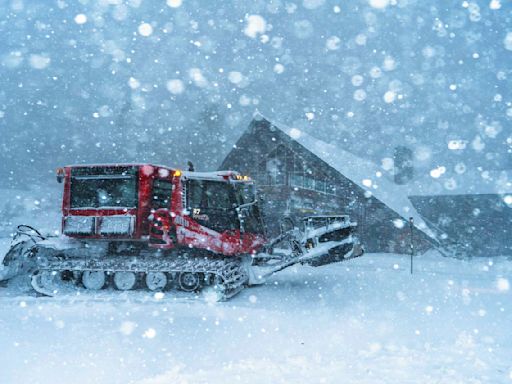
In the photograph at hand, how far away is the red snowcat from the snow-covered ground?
637 mm

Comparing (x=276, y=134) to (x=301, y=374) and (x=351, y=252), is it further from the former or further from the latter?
(x=301, y=374)

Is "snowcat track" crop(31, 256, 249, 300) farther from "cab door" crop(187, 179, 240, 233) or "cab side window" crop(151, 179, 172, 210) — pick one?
"cab side window" crop(151, 179, 172, 210)

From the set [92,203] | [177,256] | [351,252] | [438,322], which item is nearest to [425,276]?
[351,252]

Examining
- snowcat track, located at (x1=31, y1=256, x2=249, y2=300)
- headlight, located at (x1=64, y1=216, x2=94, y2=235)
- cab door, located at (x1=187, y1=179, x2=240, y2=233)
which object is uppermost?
cab door, located at (x1=187, y1=179, x2=240, y2=233)

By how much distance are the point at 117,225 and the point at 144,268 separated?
131 centimetres

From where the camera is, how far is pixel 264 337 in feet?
21.8

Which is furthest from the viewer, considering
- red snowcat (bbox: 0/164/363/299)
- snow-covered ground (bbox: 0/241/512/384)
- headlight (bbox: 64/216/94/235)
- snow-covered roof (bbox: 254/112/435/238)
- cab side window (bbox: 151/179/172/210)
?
snow-covered roof (bbox: 254/112/435/238)

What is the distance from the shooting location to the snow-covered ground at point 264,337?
5.02 m

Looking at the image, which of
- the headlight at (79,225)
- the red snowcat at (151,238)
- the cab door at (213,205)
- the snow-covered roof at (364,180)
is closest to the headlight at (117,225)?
the red snowcat at (151,238)

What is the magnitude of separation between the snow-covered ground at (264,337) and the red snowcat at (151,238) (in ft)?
2.09

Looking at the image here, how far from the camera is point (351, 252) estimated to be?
10508 mm

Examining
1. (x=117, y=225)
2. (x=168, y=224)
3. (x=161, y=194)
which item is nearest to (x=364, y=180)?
(x=161, y=194)

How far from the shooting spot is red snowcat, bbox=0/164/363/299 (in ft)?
34.0

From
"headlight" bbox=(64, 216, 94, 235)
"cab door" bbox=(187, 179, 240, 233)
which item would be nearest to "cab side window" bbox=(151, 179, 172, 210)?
"cab door" bbox=(187, 179, 240, 233)
